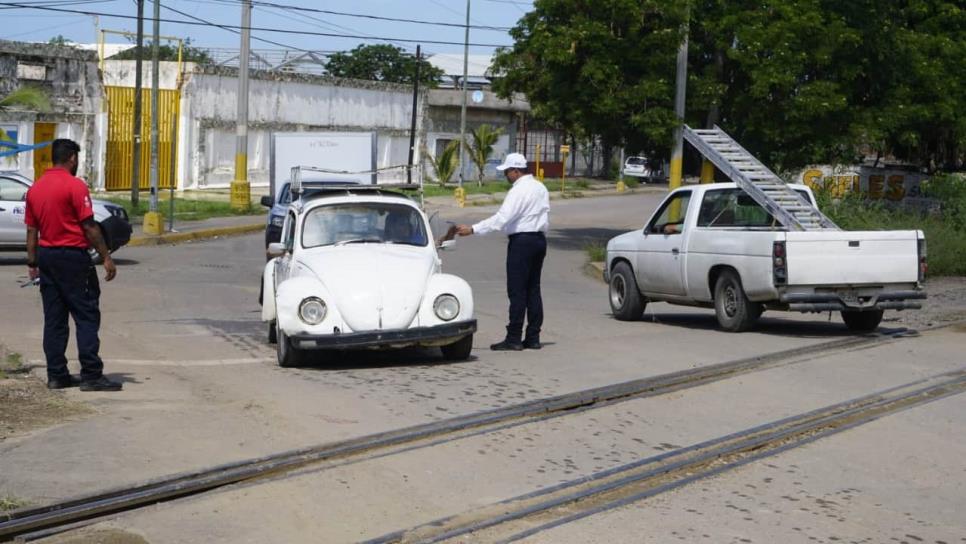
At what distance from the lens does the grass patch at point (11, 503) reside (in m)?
6.20

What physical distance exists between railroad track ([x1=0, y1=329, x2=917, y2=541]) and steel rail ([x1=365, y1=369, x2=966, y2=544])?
127 centimetres

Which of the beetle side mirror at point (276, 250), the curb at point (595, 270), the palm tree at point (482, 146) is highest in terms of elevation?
the palm tree at point (482, 146)

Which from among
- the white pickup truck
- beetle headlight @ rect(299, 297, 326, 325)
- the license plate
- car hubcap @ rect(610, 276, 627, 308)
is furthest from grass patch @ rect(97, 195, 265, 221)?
beetle headlight @ rect(299, 297, 326, 325)

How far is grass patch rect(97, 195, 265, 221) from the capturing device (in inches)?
1411

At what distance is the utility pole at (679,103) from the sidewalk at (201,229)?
37.8ft

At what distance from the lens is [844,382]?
1055 centimetres

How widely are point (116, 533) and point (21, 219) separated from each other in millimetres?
19019

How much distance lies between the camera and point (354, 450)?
25.4 feet

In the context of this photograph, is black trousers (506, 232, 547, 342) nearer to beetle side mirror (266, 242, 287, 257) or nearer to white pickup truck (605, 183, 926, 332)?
beetle side mirror (266, 242, 287, 257)

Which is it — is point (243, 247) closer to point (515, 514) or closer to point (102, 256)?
point (102, 256)

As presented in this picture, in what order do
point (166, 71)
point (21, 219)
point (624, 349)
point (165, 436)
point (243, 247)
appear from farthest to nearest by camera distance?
point (166, 71) < point (243, 247) < point (21, 219) < point (624, 349) < point (165, 436)

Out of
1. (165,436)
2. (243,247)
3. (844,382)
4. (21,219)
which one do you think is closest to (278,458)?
(165,436)

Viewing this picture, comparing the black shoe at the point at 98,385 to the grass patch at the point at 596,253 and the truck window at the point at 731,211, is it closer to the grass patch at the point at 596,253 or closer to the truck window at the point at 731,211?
the truck window at the point at 731,211

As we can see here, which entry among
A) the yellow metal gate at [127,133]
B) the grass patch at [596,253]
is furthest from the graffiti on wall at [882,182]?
the yellow metal gate at [127,133]
